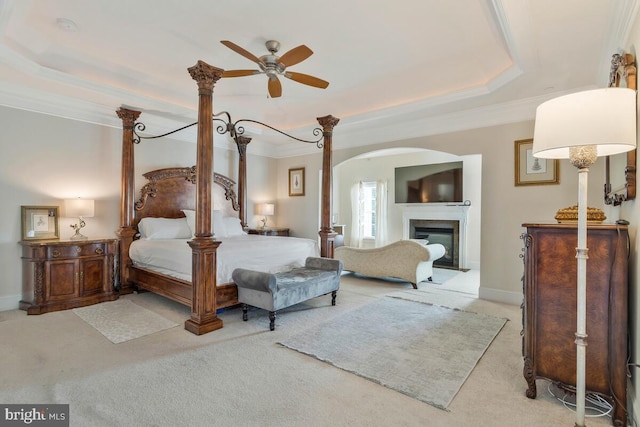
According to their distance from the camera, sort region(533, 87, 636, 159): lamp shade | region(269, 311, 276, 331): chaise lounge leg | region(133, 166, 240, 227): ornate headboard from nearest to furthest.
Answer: region(533, 87, 636, 159): lamp shade → region(269, 311, 276, 331): chaise lounge leg → region(133, 166, 240, 227): ornate headboard

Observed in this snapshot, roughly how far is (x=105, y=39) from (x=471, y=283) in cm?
614

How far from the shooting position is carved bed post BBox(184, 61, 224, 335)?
123 inches

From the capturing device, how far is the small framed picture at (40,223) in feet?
12.8

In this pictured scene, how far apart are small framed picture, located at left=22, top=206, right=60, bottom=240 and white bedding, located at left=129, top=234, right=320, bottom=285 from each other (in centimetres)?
93

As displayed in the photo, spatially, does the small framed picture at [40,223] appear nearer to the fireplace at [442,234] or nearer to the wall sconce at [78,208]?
the wall sconce at [78,208]

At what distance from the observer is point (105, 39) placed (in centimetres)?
308

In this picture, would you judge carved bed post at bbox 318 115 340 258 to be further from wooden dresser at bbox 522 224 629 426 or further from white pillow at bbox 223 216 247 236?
wooden dresser at bbox 522 224 629 426

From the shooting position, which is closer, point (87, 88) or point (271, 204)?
point (87, 88)

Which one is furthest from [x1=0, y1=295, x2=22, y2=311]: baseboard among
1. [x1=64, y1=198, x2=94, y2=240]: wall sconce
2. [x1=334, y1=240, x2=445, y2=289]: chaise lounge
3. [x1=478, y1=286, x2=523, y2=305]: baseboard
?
[x1=478, y1=286, x2=523, y2=305]: baseboard

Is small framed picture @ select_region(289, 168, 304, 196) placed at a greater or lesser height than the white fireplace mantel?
greater

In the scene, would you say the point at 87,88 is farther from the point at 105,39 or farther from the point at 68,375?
the point at 68,375

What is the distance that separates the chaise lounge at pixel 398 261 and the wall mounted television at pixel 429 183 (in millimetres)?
2058

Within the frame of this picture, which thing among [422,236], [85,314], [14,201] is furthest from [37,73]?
[422,236]

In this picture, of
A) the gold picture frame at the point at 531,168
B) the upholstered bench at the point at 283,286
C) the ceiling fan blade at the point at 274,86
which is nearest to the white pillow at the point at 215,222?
the upholstered bench at the point at 283,286
